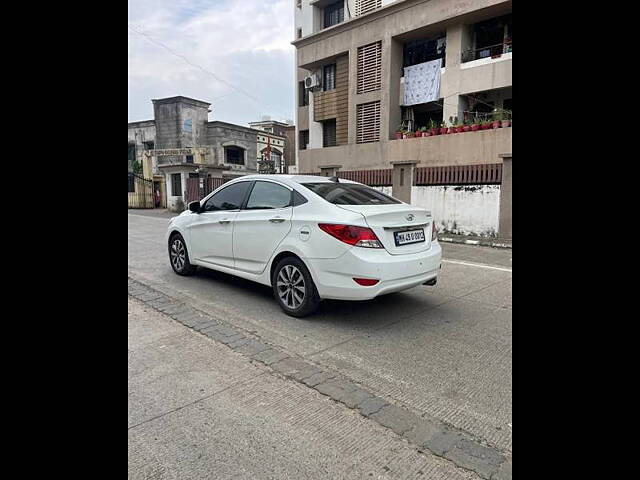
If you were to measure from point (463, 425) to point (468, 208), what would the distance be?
9717 millimetres

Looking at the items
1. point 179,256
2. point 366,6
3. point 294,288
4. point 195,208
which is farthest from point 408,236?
point 366,6

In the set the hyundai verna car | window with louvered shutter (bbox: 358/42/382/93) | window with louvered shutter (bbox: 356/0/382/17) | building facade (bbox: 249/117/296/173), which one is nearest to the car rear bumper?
the hyundai verna car

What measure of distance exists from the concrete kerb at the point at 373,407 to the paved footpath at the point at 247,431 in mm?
57

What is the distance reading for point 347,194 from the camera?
4.88 metres

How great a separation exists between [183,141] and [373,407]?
2889 centimetres

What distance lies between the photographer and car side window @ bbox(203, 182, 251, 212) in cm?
550

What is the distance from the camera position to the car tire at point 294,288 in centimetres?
442

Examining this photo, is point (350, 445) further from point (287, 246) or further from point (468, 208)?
point (468, 208)

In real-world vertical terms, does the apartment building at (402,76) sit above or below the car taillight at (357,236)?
above

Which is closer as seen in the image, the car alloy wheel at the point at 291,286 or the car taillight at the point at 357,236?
the car taillight at the point at 357,236

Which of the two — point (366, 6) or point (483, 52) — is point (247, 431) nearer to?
point (483, 52)

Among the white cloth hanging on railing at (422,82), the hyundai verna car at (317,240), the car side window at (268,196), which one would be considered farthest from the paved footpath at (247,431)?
the white cloth hanging on railing at (422,82)

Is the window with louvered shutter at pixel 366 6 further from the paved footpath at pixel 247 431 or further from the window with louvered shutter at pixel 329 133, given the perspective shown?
the paved footpath at pixel 247 431
